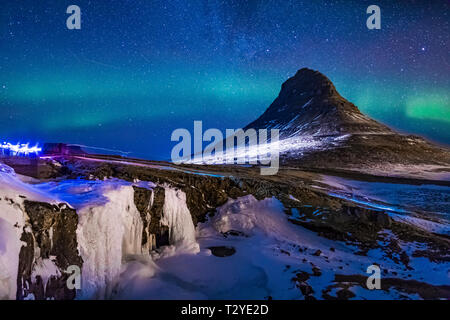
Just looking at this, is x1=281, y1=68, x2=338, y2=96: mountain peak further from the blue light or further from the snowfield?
the blue light

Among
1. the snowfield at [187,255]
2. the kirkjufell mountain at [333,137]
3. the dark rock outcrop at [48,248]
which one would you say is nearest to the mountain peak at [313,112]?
the kirkjufell mountain at [333,137]

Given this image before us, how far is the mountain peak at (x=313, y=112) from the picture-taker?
92.6m

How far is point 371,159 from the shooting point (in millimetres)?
65250

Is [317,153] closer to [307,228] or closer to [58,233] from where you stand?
[307,228]

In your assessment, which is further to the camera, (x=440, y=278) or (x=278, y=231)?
(x=278, y=231)

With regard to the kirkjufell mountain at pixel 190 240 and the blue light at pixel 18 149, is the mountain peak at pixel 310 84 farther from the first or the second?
the blue light at pixel 18 149

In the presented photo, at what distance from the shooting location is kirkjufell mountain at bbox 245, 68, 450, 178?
66.2m

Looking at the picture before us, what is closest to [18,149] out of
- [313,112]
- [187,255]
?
[187,255]

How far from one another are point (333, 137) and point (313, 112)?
30113 millimetres

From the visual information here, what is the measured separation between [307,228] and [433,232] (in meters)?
8.91

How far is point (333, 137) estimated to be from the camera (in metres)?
83.9
